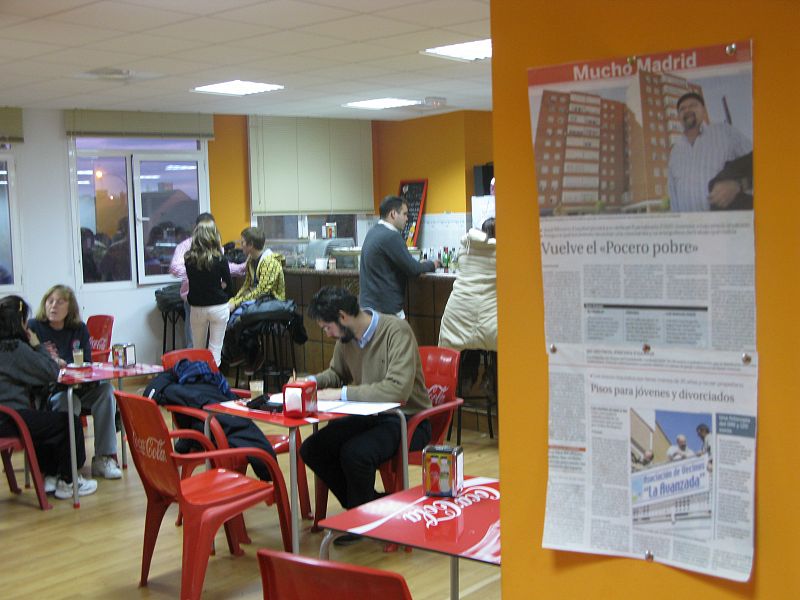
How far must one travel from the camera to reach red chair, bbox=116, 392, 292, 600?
3791mm

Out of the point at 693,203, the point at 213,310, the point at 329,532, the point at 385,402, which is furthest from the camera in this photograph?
the point at 213,310

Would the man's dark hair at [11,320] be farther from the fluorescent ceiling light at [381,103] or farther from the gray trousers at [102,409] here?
the fluorescent ceiling light at [381,103]

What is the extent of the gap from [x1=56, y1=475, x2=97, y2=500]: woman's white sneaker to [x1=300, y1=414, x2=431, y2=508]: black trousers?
1.80 m

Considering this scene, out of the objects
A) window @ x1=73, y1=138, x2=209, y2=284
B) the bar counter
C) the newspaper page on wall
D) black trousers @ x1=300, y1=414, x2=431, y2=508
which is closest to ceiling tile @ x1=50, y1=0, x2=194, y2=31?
black trousers @ x1=300, y1=414, x2=431, y2=508

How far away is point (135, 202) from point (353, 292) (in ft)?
9.02

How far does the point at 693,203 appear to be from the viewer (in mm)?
1615

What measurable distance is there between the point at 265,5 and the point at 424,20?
988 mm

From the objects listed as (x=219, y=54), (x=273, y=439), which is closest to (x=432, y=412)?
(x=273, y=439)

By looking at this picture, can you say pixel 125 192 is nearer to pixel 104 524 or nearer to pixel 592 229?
pixel 104 524

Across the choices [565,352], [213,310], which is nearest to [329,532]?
[565,352]

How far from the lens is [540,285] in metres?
1.79

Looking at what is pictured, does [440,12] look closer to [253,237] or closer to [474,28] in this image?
[474,28]

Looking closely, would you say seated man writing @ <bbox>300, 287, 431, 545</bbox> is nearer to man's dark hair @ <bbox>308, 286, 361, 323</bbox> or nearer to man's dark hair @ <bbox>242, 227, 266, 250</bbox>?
man's dark hair @ <bbox>308, 286, 361, 323</bbox>

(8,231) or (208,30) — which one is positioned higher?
(208,30)
